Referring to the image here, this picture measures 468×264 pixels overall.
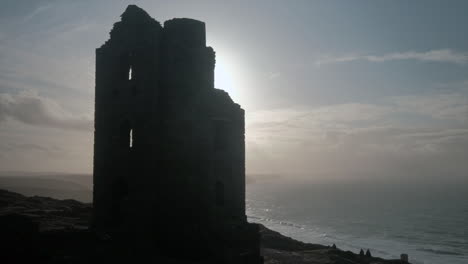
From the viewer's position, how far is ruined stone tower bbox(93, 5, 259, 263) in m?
17.5

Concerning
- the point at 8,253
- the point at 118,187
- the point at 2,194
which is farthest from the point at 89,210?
the point at 8,253

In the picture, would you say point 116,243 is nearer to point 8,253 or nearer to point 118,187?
point 118,187

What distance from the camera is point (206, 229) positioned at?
17922mm

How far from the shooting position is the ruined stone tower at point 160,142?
17547 mm

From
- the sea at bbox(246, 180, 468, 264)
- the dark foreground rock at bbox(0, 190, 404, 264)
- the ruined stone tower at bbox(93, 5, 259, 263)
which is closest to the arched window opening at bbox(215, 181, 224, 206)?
the ruined stone tower at bbox(93, 5, 259, 263)

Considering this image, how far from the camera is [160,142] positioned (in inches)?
695

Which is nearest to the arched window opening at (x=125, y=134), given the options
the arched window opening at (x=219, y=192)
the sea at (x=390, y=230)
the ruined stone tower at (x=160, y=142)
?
the ruined stone tower at (x=160, y=142)

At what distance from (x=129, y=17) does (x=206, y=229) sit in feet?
34.7

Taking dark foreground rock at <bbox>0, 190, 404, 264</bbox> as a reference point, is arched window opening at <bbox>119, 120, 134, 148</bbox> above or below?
above

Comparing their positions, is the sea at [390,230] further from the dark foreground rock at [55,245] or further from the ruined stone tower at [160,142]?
the dark foreground rock at [55,245]

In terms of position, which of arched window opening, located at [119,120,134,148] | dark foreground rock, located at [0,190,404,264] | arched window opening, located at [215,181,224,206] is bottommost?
dark foreground rock, located at [0,190,404,264]

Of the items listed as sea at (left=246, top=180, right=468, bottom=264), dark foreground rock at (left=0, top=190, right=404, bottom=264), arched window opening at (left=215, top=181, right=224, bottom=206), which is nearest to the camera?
dark foreground rock at (left=0, top=190, right=404, bottom=264)

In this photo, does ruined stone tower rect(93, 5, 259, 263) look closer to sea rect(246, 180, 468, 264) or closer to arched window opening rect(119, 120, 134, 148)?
arched window opening rect(119, 120, 134, 148)

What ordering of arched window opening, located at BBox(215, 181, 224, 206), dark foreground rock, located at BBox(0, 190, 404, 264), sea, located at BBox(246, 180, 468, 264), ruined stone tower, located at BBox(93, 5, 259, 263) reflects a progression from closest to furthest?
dark foreground rock, located at BBox(0, 190, 404, 264) < ruined stone tower, located at BBox(93, 5, 259, 263) < arched window opening, located at BBox(215, 181, 224, 206) < sea, located at BBox(246, 180, 468, 264)
